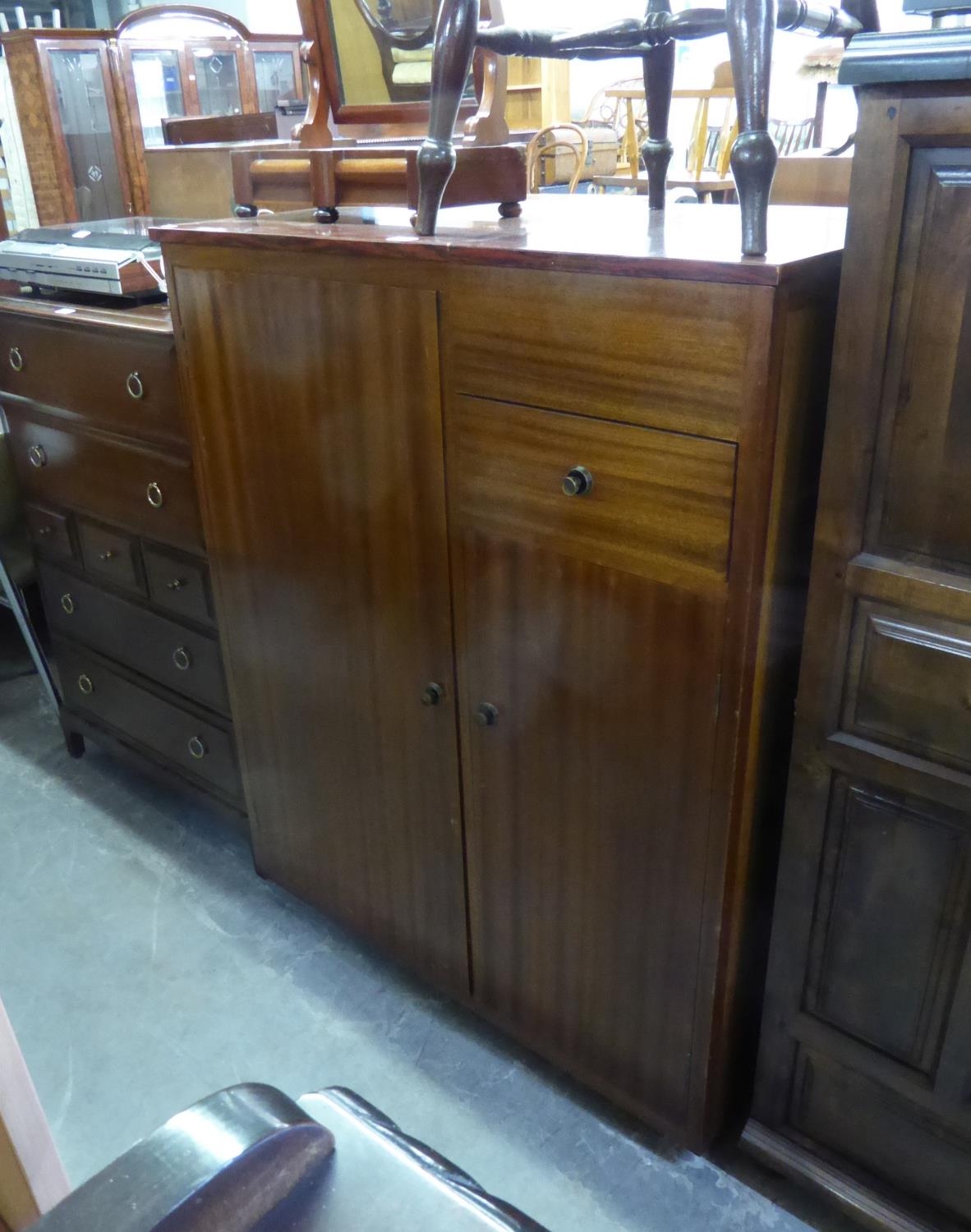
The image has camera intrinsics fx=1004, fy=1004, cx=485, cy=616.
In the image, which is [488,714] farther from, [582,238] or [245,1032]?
[245,1032]

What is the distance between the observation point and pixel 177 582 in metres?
1.66

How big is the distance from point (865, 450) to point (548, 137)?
3.21 metres

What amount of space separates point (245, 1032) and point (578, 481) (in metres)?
1.00

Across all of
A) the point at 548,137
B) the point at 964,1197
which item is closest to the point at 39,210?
the point at 548,137

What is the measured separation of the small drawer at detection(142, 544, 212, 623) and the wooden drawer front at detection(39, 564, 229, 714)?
0.13ft

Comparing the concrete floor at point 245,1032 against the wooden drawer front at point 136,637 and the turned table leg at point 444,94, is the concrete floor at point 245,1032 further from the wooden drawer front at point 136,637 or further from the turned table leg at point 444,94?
the turned table leg at point 444,94

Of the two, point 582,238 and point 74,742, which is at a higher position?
point 582,238

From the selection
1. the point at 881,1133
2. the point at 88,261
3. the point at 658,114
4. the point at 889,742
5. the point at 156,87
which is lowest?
the point at 881,1133

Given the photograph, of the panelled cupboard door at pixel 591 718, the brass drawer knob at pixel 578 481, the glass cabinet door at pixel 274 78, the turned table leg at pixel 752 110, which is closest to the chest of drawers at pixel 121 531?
the panelled cupboard door at pixel 591 718

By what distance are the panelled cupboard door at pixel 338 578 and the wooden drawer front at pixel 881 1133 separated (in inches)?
19.0

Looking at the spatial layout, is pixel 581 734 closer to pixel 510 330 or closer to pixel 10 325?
pixel 510 330

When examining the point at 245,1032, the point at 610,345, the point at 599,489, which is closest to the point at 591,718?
the point at 599,489

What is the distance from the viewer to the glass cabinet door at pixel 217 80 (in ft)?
11.9

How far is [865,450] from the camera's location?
87 centimetres
